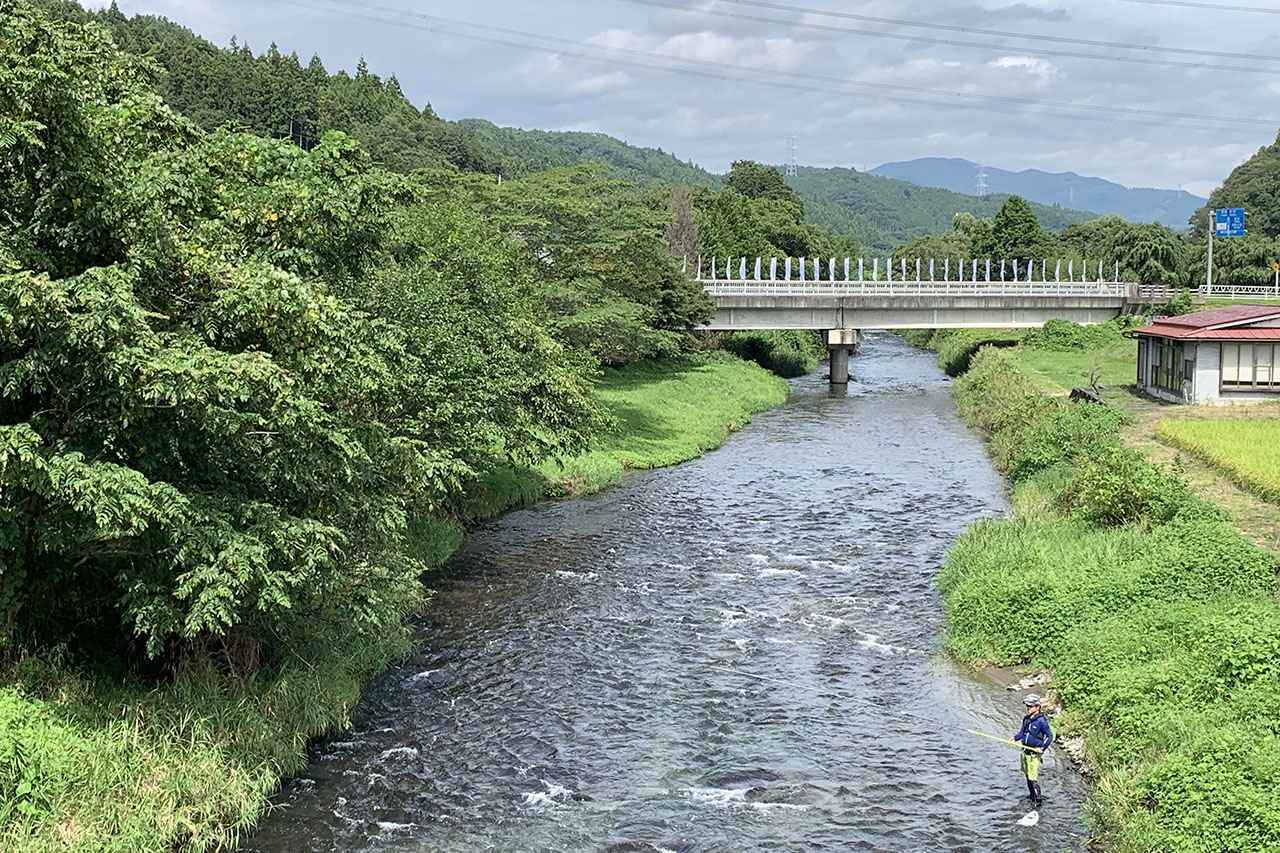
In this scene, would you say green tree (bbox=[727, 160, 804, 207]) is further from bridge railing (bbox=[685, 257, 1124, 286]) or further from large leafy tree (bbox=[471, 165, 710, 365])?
large leafy tree (bbox=[471, 165, 710, 365])

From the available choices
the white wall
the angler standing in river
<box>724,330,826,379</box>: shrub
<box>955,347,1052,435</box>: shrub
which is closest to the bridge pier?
<box>955,347,1052,435</box>: shrub

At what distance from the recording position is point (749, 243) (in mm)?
121250

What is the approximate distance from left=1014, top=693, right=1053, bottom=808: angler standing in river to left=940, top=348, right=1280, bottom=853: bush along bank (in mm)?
949

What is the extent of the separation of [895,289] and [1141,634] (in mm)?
63572

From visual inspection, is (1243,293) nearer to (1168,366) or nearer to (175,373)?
(1168,366)

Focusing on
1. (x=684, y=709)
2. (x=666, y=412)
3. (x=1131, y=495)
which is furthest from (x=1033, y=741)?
(x=666, y=412)

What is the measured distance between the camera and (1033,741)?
17438 millimetres

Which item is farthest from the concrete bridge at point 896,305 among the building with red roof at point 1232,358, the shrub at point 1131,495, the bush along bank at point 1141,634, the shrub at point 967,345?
the shrub at point 1131,495

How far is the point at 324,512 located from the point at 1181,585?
17.2 meters

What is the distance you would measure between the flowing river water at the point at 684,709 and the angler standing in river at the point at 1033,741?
447 millimetres

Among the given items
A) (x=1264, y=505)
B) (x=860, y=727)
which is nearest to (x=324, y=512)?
(x=860, y=727)

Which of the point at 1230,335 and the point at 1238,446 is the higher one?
the point at 1230,335

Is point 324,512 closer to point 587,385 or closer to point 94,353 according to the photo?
point 94,353

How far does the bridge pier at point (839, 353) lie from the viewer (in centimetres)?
8056
